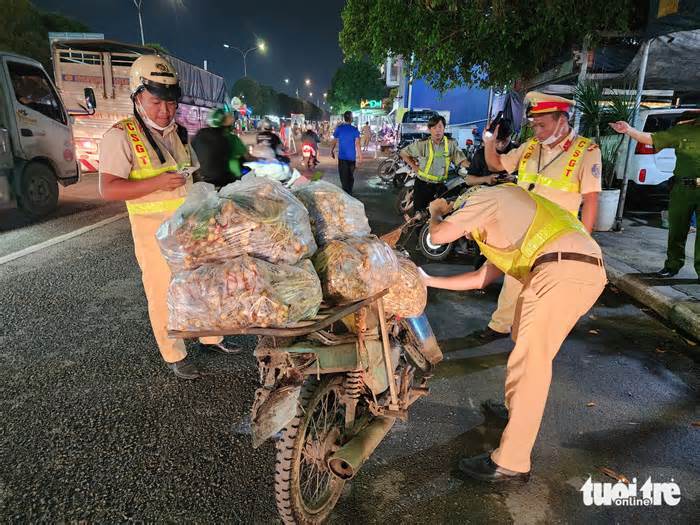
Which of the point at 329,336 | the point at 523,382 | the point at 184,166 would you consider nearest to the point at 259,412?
the point at 329,336

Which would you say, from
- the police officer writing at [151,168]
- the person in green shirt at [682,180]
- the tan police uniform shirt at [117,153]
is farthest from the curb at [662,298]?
the tan police uniform shirt at [117,153]

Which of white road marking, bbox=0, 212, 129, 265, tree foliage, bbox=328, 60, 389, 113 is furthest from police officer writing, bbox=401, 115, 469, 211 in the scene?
tree foliage, bbox=328, 60, 389, 113

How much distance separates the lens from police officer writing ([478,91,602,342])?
322 centimetres

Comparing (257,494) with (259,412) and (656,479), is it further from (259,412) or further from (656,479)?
(656,479)

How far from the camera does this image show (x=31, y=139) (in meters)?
7.40

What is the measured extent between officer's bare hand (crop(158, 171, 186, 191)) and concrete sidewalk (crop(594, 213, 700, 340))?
443cm

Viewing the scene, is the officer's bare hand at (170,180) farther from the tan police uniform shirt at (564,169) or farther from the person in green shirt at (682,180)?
the person in green shirt at (682,180)

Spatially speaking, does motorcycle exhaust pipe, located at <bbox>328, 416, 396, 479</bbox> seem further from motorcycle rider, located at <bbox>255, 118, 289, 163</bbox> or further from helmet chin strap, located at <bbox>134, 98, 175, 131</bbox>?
motorcycle rider, located at <bbox>255, 118, 289, 163</bbox>

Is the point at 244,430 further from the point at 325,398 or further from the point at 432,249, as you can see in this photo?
the point at 432,249

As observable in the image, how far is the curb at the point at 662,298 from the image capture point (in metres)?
4.07

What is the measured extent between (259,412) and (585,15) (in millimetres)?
9043

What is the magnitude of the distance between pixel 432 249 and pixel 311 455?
458 centimetres

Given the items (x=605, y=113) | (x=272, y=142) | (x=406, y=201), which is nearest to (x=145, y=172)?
(x=272, y=142)

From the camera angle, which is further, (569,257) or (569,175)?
(569,175)
